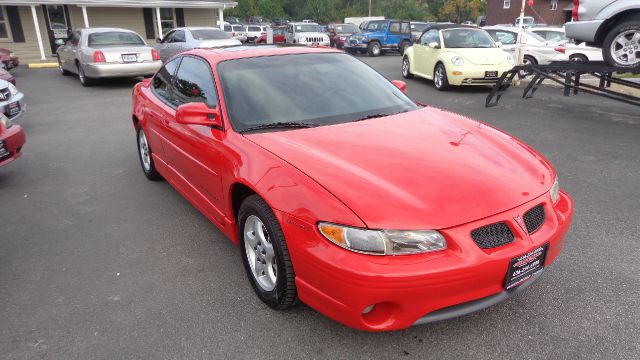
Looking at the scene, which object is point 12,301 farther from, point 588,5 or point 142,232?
point 588,5

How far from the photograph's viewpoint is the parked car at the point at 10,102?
7.51 meters

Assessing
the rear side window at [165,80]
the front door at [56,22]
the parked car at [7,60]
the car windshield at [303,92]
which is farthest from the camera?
the front door at [56,22]

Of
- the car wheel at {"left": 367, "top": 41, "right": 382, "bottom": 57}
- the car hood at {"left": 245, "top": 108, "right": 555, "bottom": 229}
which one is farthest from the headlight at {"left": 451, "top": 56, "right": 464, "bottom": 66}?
the car wheel at {"left": 367, "top": 41, "right": 382, "bottom": 57}

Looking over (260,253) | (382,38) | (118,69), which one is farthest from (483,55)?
(382,38)

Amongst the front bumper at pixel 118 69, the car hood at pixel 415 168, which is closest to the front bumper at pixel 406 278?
the car hood at pixel 415 168

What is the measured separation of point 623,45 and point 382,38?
1665 cm

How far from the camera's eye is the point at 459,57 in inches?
442

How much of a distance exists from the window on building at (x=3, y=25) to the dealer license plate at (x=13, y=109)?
1708cm

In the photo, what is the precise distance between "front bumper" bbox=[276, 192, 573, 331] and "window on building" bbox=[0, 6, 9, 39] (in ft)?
80.1

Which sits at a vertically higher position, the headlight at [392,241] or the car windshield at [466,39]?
the car windshield at [466,39]

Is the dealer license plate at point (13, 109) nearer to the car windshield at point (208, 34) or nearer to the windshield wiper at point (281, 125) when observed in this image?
the windshield wiper at point (281, 125)

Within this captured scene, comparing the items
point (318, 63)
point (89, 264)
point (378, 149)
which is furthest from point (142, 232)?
point (378, 149)

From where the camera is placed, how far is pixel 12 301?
3.11 meters

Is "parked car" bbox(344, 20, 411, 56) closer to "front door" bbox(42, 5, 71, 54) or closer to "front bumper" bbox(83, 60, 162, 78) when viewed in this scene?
"front bumper" bbox(83, 60, 162, 78)
